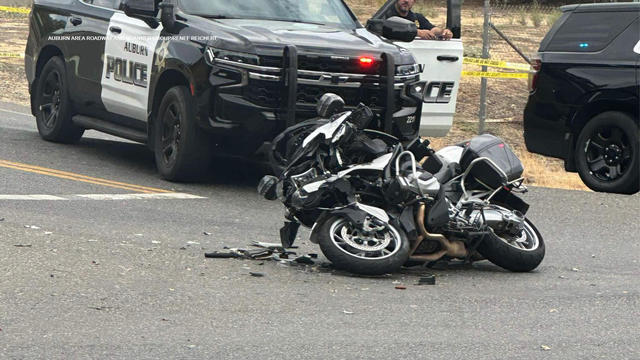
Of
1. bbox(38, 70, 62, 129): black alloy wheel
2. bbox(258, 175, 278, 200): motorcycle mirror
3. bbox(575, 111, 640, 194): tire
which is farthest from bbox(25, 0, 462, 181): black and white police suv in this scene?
bbox(258, 175, 278, 200): motorcycle mirror

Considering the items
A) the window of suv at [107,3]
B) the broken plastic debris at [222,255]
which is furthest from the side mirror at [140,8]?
the broken plastic debris at [222,255]

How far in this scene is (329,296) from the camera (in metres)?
7.27

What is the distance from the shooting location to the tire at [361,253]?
25.4 ft

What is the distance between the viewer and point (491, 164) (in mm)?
8445

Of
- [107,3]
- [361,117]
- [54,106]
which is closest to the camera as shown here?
[361,117]

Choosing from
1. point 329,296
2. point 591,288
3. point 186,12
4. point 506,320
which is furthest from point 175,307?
point 186,12

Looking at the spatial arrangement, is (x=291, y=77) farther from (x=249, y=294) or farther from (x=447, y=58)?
(x=249, y=294)

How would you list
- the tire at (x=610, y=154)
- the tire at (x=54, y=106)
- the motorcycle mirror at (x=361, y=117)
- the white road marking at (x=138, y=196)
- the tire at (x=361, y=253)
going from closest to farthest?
1. the tire at (x=361, y=253)
2. the motorcycle mirror at (x=361, y=117)
3. the white road marking at (x=138, y=196)
4. the tire at (x=610, y=154)
5. the tire at (x=54, y=106)

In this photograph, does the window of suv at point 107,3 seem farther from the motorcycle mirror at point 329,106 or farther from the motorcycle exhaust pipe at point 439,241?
the motorcycle exhaust pipe at point 439,241

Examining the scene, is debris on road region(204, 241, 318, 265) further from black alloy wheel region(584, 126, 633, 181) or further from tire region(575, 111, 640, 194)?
black alloy wheel region(584, 126, 633, 181)

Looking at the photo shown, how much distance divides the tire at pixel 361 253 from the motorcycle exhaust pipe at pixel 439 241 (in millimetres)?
173

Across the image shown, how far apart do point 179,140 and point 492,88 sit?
468 inches

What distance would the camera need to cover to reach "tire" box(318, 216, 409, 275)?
25.4 ft

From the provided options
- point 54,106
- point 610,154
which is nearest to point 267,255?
point 610,154
